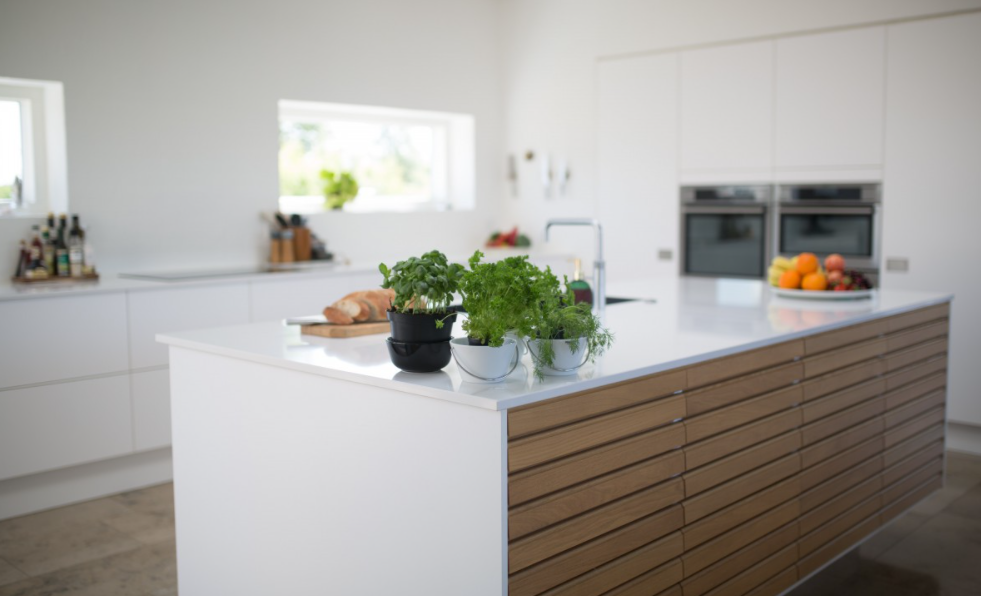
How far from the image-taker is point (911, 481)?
3324 millimetres

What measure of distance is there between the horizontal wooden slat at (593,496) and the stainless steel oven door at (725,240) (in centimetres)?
302

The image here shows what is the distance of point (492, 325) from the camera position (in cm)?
179

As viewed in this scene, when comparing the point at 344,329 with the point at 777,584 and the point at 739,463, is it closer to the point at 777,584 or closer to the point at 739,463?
the point at 739,463

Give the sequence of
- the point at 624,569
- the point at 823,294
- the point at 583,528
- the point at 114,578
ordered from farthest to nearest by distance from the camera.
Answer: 1. the point at 823,294
2. the point at 114,578
3. the point at 624,569
4. the point at 583,528

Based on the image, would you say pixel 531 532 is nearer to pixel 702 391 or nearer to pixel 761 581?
pixel 702 391

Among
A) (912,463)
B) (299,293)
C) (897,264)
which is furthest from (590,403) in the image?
(897,264)

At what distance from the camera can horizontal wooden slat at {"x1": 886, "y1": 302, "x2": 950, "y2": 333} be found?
3.10 metres

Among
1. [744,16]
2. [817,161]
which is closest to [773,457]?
[817,161]

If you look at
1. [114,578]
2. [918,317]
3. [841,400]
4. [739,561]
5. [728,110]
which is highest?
[728,110]

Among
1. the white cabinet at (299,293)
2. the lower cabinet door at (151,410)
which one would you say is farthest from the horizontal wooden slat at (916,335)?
the lower cabinet door at (151,410)

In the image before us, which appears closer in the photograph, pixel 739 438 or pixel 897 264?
pixel 739 438

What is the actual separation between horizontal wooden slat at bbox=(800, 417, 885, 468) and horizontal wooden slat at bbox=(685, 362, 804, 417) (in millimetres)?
254

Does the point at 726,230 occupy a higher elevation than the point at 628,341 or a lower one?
higher

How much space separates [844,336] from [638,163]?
2.76 meters
